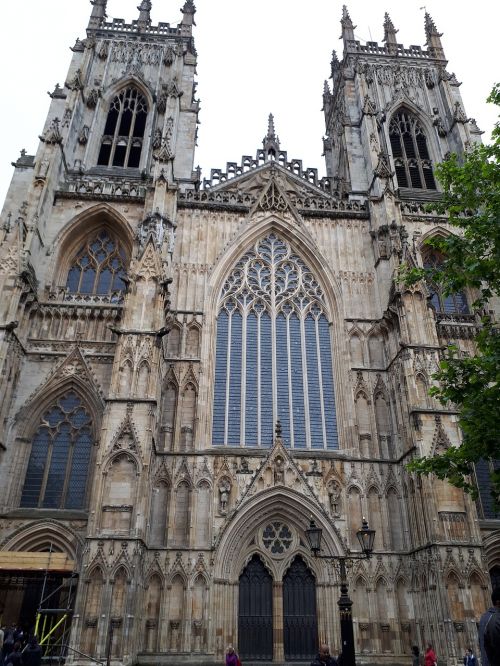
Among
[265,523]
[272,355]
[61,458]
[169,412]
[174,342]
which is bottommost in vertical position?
[265,523]

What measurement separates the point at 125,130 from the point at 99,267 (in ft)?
34.3

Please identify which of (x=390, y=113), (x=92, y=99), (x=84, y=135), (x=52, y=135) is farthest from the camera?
(x=390, y=113)

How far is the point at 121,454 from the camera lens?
16156 mm

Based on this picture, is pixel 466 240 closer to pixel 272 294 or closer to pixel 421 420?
pixel 421 420

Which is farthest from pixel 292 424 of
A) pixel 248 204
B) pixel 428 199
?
pixel 428 199

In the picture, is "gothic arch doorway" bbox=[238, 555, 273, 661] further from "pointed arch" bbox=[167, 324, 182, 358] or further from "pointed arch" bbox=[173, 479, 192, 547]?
"pointed arch" bbox=[167, 324, 182, 358]

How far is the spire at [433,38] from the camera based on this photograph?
34438 mm

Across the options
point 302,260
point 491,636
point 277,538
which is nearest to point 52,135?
point 302,260

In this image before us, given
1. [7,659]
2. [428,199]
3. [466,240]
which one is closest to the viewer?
[7,659]

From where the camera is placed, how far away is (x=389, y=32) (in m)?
36.3

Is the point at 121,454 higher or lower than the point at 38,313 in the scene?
lower

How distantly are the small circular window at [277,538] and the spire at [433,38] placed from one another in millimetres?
30502

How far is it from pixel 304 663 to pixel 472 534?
6.17 meters

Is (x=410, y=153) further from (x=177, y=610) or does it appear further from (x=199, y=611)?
(x=177, y=610)
